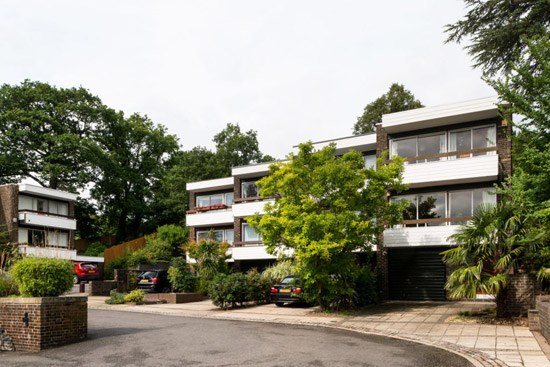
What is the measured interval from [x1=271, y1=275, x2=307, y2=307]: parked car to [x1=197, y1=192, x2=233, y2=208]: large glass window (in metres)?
13.5

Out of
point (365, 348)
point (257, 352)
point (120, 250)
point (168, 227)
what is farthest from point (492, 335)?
point (120, 250)

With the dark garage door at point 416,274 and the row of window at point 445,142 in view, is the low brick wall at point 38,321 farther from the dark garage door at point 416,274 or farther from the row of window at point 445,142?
the row of window at point 445,142

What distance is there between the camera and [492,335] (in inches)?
488

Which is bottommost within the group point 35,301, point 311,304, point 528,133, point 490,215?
point 311,304

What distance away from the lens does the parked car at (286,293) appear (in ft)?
67.0

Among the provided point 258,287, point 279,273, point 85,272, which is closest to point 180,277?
point 258,287

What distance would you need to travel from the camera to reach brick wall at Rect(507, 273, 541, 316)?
14.7 metres

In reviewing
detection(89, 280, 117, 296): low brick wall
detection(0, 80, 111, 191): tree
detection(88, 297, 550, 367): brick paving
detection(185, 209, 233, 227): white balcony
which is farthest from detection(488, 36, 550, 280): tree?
detection(0, 80, 111, 191): tree

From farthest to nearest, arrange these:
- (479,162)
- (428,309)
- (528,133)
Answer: (479,162) < (428,309) < (528,133)

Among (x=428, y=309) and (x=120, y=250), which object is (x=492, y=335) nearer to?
(x=428, y=309)

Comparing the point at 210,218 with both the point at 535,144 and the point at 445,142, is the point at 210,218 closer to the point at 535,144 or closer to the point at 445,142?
the point at 445,142

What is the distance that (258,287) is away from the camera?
22.7 m

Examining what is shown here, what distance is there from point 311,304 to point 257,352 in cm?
1131

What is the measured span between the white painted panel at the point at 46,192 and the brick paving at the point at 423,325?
61.1 feet
